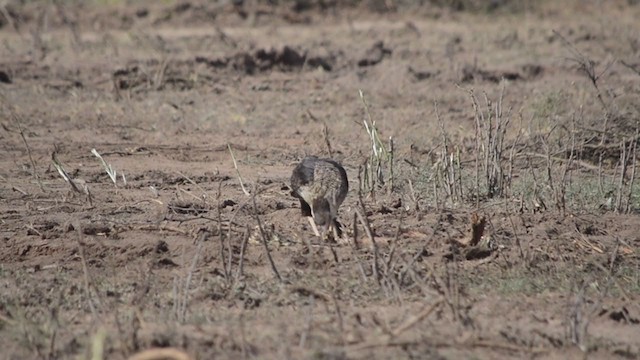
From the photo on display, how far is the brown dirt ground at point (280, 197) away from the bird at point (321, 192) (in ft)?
0.47

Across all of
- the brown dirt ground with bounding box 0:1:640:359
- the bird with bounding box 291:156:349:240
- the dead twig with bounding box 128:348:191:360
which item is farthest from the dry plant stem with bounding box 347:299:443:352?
the bird with bounding box 291:156:349:240

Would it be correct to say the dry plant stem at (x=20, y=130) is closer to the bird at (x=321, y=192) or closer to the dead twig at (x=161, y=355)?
the bird at (x=321, y=192)

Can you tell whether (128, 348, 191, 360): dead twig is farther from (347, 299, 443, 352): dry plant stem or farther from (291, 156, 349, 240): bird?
(291, 156, 349, 240): bird

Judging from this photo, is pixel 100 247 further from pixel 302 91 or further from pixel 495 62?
pixel 495 62

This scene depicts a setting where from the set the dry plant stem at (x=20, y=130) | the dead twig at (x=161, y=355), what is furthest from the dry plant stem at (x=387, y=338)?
the dry plant stem at (x=20, y=130)

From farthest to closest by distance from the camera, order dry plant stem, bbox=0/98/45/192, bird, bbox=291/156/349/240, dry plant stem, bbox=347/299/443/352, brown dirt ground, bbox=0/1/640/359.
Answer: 1. dry plant stem, bbox=0/98/45/192
2. bird, bbox=291/156/349/240
3. brown dirt ground, bbox=0/1/640/359
4. dry plant stem, bbox=347/299/443/352

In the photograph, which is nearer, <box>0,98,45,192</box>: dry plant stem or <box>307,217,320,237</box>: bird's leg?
<box>307,217,320,237</box>: bird's leg

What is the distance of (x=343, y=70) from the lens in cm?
1184

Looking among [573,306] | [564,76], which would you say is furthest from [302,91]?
[573,306]

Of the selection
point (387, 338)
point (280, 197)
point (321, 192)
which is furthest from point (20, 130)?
point (387, 338)

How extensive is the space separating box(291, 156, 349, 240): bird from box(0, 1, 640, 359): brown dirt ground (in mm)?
142

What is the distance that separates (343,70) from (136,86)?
7.01 feet

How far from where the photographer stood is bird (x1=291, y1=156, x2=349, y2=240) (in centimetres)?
632

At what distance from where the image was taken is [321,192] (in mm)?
6398
